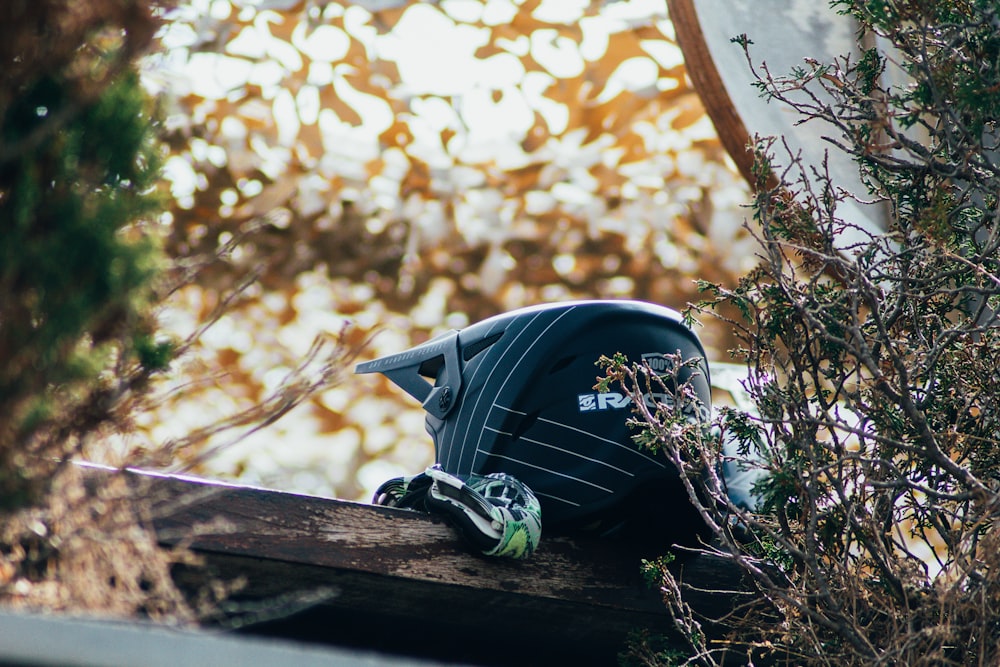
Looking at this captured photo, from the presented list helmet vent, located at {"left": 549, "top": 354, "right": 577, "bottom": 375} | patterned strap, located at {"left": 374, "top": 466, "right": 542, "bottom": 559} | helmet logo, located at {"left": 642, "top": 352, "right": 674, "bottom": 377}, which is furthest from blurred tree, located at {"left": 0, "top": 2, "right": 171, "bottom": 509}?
helmet logo, located at {"left": 642, "top": 352, "right": 674, "bottom": 377}

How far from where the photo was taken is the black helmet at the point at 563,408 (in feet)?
6.29

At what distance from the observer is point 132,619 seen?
1.09m

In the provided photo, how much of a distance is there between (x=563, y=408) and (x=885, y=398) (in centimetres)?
57

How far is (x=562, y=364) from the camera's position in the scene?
202 cm

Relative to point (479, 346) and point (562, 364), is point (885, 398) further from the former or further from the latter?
point (479, 346)

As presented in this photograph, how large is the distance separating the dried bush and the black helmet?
153 millimetres

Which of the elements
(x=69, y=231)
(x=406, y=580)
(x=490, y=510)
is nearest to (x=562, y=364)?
(x=490, y=510)

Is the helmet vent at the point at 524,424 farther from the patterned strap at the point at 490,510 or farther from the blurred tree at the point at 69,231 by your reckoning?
the blurred tree at the point at 69,231

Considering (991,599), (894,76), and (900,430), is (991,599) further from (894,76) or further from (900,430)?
(894,76)

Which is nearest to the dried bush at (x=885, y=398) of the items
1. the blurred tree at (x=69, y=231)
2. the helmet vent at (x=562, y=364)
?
the helmet vent at (x=562, y=364)

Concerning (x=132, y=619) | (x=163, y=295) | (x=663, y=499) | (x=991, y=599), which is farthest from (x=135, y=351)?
(x=991, y=599)

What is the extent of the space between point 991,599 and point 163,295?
123 cm

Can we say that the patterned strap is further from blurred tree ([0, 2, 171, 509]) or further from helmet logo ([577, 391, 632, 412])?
blurred tree ([0, 2, 171, 509])

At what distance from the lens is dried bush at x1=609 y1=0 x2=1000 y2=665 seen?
5.19ft
